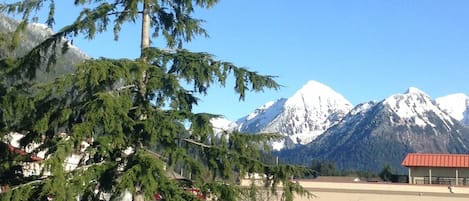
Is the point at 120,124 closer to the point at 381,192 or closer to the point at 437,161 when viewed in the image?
the point at 381,192

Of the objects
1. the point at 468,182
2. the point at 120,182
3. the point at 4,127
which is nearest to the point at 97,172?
the point at 120,182

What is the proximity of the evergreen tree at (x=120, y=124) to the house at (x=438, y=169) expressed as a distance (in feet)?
118

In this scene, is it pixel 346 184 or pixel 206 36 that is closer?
pixel 206 36


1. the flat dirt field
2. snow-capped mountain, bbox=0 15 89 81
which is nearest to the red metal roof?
the flat dirt field

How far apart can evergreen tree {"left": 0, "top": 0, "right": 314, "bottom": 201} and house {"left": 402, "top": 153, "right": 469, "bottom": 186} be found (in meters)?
35.9

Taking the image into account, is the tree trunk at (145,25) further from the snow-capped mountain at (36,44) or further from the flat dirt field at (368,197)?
the flat dirt field at (368,197)

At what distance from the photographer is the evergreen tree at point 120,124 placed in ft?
35.1

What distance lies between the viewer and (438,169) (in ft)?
154

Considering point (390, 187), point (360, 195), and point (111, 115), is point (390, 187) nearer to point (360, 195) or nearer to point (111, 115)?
point (360, 195)

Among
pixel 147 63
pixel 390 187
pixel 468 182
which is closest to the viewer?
pixel 147 63

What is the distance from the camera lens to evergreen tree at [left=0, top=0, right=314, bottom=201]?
10688 mm

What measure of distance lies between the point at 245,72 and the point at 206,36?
1.80m

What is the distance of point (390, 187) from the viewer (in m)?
40.2

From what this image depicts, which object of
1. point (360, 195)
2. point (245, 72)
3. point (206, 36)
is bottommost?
point (360, 195)
